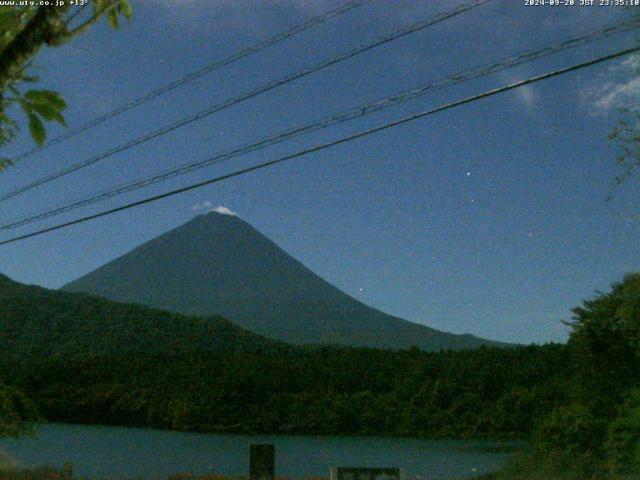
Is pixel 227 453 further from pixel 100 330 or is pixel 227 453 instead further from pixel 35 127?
pixel 100 330

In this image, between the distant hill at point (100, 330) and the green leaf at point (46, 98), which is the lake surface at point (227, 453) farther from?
the green leaf at point (46, 98)

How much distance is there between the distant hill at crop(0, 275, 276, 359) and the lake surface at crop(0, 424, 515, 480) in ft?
49.6

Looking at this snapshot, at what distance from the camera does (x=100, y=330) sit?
1859 inches

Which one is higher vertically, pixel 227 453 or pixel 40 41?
pixel 40 41

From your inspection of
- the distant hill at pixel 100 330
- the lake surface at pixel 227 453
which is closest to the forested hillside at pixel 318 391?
the lake surface at pixel 227 453

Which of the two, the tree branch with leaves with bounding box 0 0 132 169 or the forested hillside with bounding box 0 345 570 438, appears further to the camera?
the forested hillside with bounding box 0 345 570 438

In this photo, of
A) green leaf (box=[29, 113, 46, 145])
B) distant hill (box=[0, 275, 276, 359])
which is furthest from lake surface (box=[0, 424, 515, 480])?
green leaf (box=[29, 113, 46, 145])

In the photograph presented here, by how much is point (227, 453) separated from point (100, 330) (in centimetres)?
2512

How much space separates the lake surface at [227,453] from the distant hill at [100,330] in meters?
15.1

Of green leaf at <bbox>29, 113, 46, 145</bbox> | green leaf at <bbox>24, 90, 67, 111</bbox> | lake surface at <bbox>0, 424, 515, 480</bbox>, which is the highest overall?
green leaf at <bbox>24, 90, 67, 111</bbox>

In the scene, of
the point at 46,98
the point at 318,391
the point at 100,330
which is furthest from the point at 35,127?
the point at 100,330

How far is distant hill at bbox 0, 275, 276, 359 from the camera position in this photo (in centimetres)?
4491

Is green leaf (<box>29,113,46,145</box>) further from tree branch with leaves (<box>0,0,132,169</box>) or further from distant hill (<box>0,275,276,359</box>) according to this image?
distant hill (<box>0,275,276,359</box>)

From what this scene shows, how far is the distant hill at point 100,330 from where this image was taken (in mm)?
44906
